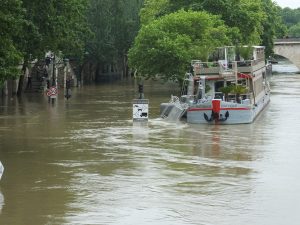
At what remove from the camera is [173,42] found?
53.8m

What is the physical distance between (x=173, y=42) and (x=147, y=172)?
32.4 m

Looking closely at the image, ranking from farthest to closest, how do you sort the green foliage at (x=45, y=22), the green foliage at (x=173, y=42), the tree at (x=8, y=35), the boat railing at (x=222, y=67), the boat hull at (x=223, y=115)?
1. the green foliage at (x=173, y=42)
2. the boat railing at (x=222, y=67)
3. the boat hull at (x=223, y=115)
4. the green foliage at (x=45, y=22)
5. the tree at (x=8, y=35)

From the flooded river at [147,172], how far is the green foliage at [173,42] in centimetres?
1496

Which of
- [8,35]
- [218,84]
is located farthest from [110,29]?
[8,35]

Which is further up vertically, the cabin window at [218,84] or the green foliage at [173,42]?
the green foliage at [173,42]

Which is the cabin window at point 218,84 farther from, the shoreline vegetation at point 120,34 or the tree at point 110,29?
the tree at point 110,29

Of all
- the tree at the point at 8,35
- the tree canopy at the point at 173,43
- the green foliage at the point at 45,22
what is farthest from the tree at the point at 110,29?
the tree at the point at 8,35

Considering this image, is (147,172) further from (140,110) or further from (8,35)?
(140,110)

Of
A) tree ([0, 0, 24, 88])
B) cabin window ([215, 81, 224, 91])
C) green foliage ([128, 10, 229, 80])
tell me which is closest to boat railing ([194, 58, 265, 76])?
cabin window ([215, 81, 224, 91])

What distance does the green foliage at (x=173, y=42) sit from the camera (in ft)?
176

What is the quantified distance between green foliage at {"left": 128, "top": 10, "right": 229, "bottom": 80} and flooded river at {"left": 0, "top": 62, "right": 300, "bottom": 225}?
15.0 metres

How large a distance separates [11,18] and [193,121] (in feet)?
54.8

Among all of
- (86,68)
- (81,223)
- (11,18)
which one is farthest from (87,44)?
(81,223)

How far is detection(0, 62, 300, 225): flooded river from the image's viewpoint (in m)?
16.8
